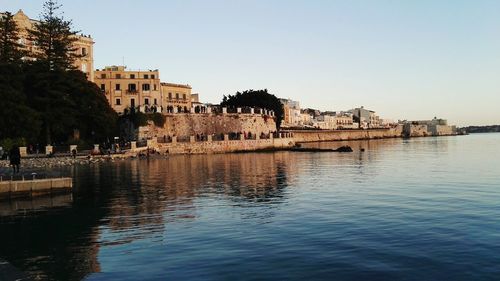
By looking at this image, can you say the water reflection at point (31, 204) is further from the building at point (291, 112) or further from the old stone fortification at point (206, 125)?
the building at point (291, 112)

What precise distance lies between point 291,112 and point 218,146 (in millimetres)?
99480

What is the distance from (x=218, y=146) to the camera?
81.8m

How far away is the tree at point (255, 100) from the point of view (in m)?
107

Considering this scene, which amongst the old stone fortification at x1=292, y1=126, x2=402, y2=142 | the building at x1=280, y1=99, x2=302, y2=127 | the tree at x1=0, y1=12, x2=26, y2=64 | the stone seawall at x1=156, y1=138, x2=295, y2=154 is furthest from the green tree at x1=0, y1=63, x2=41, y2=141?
the building at x1=280, y1=99, x2=302, y2=127

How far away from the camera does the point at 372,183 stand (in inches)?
1258

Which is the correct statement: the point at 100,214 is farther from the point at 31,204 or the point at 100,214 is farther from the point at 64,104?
the point at 64,104

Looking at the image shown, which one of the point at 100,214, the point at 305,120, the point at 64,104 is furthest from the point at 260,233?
the point at 305,120

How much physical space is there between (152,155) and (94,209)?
47568 mm

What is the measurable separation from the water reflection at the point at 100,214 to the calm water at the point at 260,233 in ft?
0.17

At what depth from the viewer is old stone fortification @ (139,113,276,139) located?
7908 centimetres

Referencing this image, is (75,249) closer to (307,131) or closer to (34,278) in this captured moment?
(34,278)

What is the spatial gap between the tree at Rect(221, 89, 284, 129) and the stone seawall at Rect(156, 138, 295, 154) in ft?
54.9

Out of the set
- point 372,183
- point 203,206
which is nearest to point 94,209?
point 203,206

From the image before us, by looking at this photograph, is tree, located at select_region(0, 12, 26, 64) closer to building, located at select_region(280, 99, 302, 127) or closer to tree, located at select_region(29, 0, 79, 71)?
tree, located at select_region(29, 0, 79, 71)
